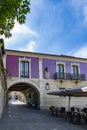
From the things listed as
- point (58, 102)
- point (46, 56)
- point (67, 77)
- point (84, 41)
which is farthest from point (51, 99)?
point (84, 41)

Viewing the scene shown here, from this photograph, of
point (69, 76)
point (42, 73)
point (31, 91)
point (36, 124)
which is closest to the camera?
point (36, 124)

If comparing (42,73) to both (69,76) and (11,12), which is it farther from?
(11,12)

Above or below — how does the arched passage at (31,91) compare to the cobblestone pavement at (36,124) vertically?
above

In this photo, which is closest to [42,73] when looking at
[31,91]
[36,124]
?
[31,91]

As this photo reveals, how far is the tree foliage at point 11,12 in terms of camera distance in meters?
4.29

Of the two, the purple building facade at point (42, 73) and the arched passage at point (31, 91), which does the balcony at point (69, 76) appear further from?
the arched passage at point (31, 91)

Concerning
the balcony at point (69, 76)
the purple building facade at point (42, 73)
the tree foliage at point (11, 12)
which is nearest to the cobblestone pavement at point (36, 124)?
the tree foliage at point (11, 12)

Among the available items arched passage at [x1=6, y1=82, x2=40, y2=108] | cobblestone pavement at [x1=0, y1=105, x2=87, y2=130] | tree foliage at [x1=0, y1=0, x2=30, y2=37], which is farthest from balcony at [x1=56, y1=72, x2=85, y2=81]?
tree foliage at [x1=0, y1=0, x2=30, y2=37]

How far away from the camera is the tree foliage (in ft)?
14.1

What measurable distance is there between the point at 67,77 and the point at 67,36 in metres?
13.6

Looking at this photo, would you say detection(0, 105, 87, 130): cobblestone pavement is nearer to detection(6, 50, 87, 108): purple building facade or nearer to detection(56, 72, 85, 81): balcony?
detection(6, 50, 87, 108): purple building facade

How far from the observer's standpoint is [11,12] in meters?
4.35

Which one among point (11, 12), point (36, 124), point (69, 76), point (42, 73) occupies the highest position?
point (42, 73)

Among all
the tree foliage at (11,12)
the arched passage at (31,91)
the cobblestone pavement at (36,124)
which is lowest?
the cobblestone pavement at (36,124)
